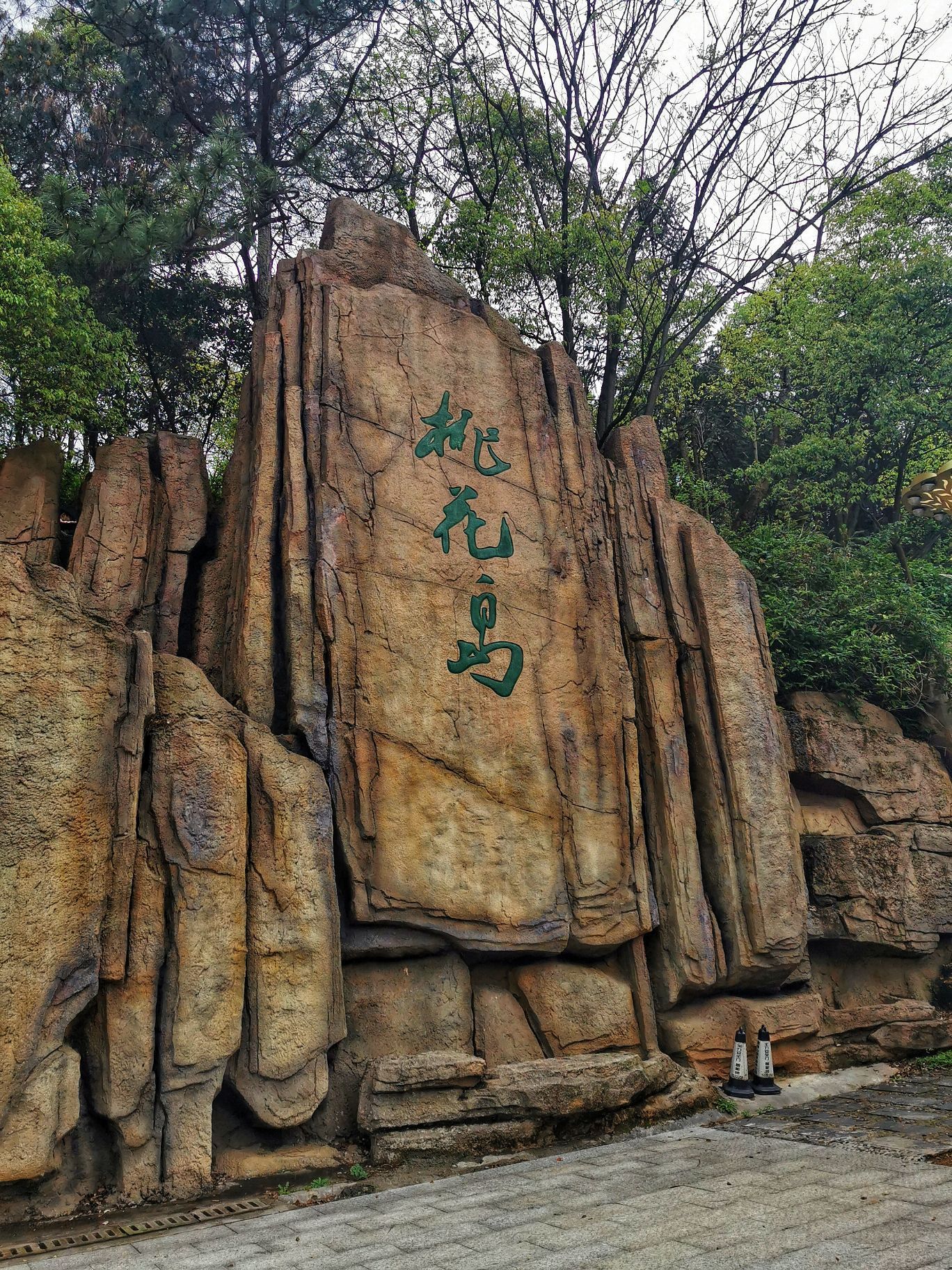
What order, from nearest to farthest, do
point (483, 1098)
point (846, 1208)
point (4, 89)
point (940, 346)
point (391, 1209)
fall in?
point (846, 1208), point (391, 1209), point (483, 1098), point (4, 89), point (940, 346)

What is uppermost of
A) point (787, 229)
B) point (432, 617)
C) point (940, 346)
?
point (787, 229)

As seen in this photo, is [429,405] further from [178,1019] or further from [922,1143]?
[922,1143]

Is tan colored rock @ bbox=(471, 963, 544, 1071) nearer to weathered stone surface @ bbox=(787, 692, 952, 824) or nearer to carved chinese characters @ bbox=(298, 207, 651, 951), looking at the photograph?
carved chinese characters @ bbox=(298, 207, 651, 951)

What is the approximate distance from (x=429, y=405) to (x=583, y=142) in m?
6.60

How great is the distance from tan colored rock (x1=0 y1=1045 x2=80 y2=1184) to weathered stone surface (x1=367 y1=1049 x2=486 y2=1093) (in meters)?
1.81

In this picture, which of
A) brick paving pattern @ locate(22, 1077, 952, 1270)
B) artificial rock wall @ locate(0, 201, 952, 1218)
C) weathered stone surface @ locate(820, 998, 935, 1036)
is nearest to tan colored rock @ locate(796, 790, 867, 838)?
artificial rock wall @ locate(0, 201, 952, 1218)

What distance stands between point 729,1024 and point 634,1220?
3307 mm

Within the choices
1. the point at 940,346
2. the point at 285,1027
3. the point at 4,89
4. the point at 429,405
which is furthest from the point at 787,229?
the point at 285,1027

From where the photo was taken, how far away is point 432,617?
771 cm

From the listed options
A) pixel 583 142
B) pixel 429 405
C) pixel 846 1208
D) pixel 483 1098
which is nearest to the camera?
pixel 846 1208

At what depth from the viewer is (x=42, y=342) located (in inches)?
359

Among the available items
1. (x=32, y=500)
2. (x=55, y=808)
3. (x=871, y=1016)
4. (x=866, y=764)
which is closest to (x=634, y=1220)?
(x=55, y=808)

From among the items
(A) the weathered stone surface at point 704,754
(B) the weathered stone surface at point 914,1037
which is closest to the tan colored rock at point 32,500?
(A) the weathered stone surface at point 704,754

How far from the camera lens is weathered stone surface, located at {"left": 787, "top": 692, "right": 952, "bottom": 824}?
31.6 ft
